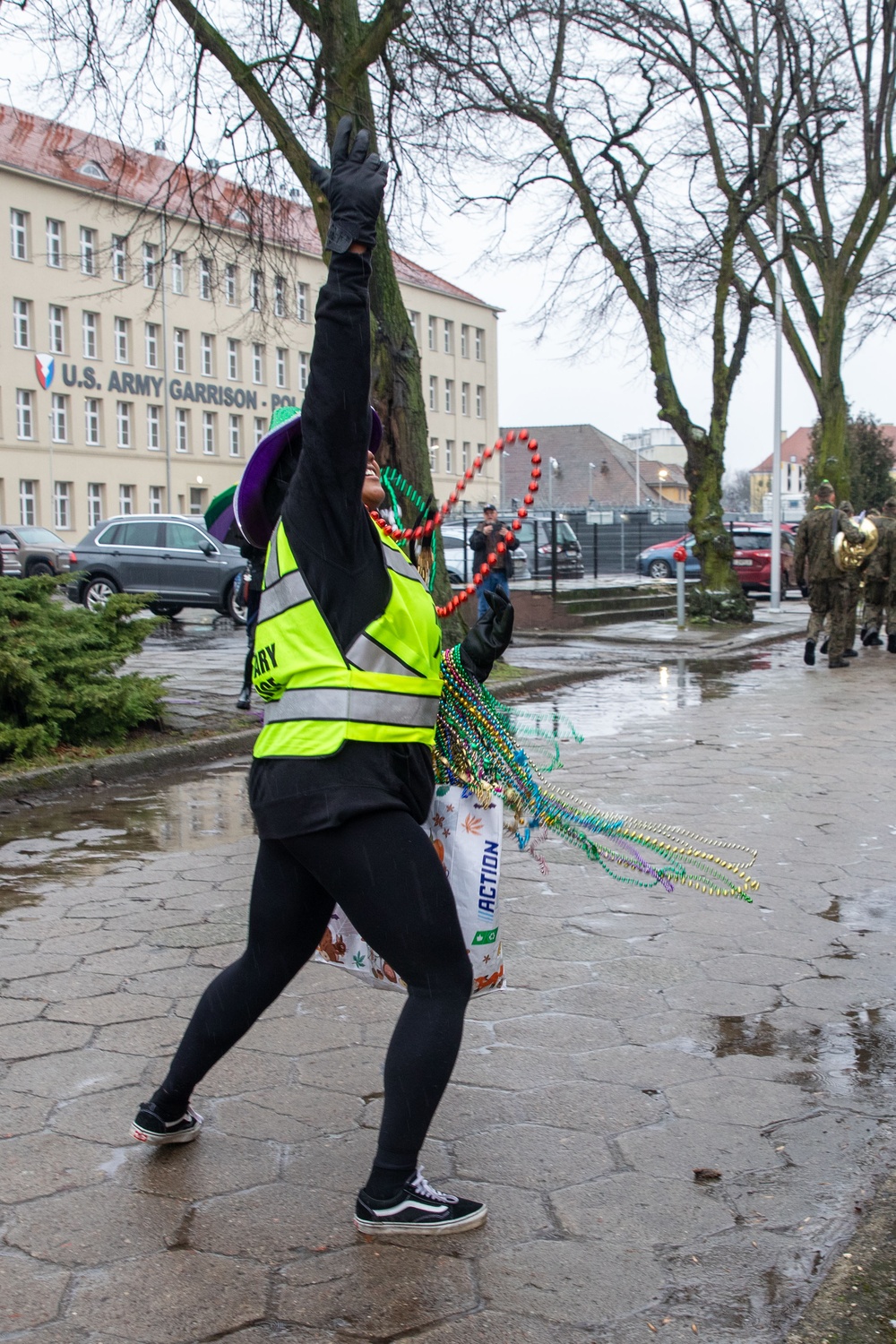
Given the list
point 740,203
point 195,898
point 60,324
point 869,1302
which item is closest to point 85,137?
point 195,898

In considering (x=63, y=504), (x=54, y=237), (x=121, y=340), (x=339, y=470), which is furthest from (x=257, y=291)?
(x=121, y=340)

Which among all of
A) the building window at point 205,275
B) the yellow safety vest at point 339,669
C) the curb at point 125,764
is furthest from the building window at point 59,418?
the yellow safety vest at point 339,669

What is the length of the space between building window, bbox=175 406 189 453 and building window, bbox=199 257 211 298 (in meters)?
41.2

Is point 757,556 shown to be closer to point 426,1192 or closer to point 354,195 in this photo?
point 426,1192

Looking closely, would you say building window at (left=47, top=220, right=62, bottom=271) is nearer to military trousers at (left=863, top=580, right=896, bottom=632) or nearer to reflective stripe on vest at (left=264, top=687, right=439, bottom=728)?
military trousers at (left=863, top=580, right=896, bottom=632)

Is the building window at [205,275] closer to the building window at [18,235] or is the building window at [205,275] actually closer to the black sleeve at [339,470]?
the black sleeve at [339,470]

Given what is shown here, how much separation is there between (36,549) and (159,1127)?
30367 mm

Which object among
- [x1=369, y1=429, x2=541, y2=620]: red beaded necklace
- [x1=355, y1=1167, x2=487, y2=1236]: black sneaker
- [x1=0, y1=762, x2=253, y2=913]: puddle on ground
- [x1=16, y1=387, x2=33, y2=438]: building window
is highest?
[x1=16, y1=387, x2=33, y2=438]: building window

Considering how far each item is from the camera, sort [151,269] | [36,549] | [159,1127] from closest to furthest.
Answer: [159,1127] → [151,269] → [36,549]

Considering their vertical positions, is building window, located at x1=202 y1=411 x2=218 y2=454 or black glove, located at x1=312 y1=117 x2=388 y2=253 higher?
building window, located at x1=202 y1=411 x2=218 y2=454

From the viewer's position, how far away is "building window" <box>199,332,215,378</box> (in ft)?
188

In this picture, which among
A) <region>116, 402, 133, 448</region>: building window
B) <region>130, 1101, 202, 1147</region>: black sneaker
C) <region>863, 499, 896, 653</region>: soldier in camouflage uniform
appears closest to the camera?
<region>130, 1101, 202, 1147</region>: black sneaker

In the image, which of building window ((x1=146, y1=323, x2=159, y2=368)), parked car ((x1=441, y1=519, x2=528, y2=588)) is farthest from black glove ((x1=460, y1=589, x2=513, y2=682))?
building window ((x1=146, y1=323, x2=159, y2=368))

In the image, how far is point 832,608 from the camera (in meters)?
15.2
